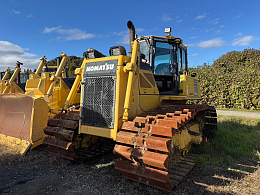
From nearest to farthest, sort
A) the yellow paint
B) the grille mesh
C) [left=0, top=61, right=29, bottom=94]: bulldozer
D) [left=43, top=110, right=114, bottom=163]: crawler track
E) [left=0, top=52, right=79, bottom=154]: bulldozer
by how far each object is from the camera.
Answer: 1. the grille mesh
2. [left=43, top=110, right=114, bottom=163]: crawler track
3. the yellow paint
4. [left=0, top=52, right=79, bottom=154]: bulldozer
5. [left=0, top=61, right=29, bottom=94]: bulldozer

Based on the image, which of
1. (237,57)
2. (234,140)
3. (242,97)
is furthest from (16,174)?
(237,57)

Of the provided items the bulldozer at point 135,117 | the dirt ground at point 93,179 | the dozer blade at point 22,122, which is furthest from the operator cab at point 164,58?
the dozer blade at point 22,122

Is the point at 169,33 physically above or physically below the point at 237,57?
below

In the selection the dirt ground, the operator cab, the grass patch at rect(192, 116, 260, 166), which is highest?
the operator cab

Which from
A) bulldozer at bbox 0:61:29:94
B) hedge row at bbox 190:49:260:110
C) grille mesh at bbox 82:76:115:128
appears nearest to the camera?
grille mesh at bbox 82:76:115:128

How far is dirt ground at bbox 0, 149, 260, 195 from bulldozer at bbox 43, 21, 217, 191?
0.74ft

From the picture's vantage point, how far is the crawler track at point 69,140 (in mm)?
4305

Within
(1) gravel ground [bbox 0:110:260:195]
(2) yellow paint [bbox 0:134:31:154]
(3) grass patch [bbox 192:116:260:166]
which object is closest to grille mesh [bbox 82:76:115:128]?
(1) gravel ground [bbox 0:110:260:195]

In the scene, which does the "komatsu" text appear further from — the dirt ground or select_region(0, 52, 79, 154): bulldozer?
the dirt ground

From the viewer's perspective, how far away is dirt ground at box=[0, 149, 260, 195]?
336 centimetres

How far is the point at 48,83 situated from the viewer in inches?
297

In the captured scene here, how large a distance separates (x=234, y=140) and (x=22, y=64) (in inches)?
420

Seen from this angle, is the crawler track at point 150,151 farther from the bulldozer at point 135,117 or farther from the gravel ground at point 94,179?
the gravel ground at point 94,179

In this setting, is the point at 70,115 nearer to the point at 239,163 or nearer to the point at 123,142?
the point at 123,142
